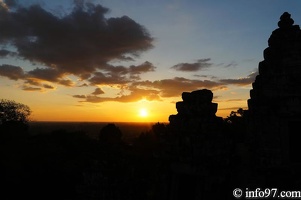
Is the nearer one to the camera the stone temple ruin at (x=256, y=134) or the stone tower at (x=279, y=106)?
the stone temple ruin at (x=256, y=134)

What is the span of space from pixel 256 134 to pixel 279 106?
42.8 inches

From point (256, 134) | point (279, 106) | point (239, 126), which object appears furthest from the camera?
point (239, 126)

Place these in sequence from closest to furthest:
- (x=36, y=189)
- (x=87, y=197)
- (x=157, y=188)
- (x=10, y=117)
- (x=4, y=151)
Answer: (x=157, y=188) → (x=87, y=197) → (x=36, y=189) → (x=4, y=151) → (x=10, y=117)

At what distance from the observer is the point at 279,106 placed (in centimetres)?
842

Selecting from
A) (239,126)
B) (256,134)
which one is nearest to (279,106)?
(256,134)

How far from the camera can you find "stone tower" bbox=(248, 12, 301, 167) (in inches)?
329

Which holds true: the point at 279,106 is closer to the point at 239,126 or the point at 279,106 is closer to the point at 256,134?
the point at 256,134

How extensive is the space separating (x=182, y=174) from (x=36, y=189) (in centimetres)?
1908

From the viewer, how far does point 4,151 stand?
2556cm

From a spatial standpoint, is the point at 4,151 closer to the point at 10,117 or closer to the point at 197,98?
the point at 197,98

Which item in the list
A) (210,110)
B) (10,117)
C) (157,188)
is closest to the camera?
(210,110)

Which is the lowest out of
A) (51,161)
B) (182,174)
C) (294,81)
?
(51,161)

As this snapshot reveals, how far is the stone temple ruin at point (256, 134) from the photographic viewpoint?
729 centimetres

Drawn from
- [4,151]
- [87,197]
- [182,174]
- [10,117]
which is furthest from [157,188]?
[10,117]
